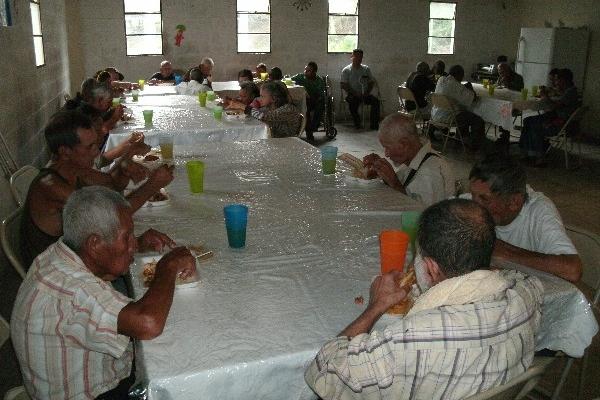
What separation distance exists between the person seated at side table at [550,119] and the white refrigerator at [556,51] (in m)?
2.23

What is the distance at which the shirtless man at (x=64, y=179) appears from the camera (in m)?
2.13

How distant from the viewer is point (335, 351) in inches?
46.6

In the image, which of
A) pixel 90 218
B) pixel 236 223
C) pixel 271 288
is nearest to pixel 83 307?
pixel 90 218

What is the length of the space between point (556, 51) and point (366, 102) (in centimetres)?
313

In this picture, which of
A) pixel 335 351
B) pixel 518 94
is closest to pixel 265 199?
pixel 335 351

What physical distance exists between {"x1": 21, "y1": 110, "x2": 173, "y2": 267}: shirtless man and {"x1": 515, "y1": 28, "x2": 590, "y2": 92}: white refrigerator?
8.18 metres

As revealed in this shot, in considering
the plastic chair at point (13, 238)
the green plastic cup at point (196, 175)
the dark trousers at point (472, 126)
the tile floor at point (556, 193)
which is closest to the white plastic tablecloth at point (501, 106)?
the dark trousers at point (472, 126)

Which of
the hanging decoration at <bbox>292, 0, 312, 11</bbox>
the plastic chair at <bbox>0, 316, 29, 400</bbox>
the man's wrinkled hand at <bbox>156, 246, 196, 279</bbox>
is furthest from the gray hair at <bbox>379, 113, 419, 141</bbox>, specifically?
the hanging decoration at <bbox>292, 0, 312, 11</bbox>

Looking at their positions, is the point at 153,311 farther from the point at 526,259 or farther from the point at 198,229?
the point at 526,259

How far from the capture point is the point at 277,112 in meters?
4.83

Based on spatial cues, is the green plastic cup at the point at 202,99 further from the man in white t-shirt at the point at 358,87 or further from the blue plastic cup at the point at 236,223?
the man in white t-shirt at the point at 358,87

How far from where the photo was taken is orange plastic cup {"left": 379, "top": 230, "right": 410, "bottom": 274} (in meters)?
1.64

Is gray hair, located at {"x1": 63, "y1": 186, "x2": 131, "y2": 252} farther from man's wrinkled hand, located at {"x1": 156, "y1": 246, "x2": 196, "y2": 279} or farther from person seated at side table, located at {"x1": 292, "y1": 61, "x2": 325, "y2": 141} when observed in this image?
person seated at side table, located at {"x1": 292, "y1": 61, "x2": 325, "y2": 141}

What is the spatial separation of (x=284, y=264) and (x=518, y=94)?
6.57m
